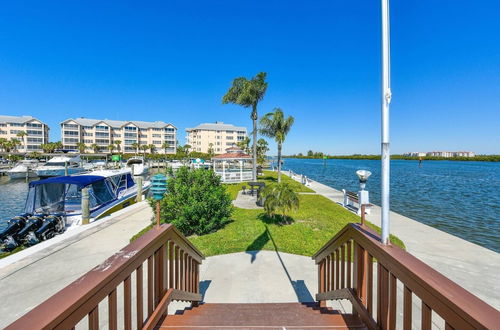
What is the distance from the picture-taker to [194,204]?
7000 millimetres

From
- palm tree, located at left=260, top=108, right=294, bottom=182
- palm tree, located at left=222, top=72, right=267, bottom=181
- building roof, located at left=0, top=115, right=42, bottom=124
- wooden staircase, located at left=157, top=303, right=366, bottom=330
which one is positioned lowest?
wooden staircase, located at left=157, top=303, right=366, bottom=330

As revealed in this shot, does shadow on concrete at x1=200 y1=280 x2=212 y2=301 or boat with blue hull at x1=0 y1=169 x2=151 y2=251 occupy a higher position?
boat with blue hull at x1=0 y1=169 x2=151 y2=251

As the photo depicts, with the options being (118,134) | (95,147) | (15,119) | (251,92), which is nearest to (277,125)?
(251,92)

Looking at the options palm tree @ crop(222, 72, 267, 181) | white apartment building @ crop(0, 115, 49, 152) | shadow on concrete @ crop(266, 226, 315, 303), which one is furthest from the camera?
white apartment building @ crop(0, 115, 49, 152)

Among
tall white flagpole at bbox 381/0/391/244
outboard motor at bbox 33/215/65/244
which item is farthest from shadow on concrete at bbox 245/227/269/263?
outboard motor at bbox 33/215/65/244

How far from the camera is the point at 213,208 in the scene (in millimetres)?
7539

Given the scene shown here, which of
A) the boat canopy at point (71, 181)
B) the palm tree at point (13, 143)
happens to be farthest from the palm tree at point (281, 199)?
the palm tree at point (13, 143)

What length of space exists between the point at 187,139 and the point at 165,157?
3055 cm

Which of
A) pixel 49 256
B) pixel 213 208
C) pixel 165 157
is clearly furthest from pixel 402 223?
pixel 165 157

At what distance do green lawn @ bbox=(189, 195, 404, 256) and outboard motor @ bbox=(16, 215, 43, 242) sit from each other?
18.6ft

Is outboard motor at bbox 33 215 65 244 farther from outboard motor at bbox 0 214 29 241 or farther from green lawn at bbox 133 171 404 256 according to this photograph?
green lawn at bbox 133 171 404 256

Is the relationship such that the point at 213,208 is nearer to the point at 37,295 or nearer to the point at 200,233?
the point at 200,233

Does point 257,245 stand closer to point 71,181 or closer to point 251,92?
point 71,181

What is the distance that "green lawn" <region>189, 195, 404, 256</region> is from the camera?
6.11 metres
